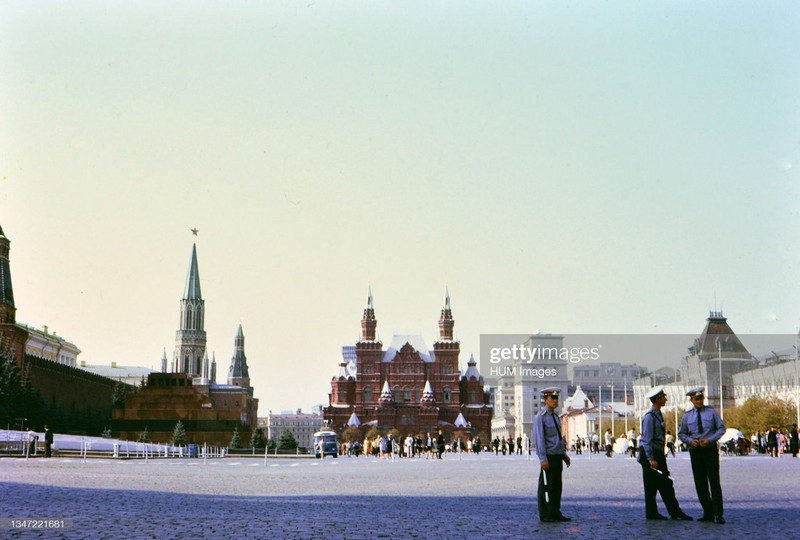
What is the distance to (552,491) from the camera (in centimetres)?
1177

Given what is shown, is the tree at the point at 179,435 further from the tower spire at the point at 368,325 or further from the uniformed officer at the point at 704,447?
the uniformed officer at the point at 704,447

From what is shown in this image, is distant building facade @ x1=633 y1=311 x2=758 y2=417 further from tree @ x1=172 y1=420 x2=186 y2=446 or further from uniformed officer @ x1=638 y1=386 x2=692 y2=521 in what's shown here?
uniformed officer @ x1=638 y1=386 x2=692 y2=521


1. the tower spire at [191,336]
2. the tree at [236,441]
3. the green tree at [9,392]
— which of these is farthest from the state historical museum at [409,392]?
the green tree at [9,392]

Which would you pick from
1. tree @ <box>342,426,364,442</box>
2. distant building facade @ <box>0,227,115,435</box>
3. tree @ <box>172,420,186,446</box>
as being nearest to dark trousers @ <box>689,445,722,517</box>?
distant building facade @ <box>0,227,115,435</box>

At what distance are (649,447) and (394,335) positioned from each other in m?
158

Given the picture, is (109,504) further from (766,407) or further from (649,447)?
(766,407)

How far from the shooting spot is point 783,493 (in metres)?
17.4

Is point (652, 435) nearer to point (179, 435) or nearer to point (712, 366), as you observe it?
point (179, 435)

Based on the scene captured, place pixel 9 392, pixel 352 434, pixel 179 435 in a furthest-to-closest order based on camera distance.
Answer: pixel 352 434, pixel 179 435, pixel 9 392

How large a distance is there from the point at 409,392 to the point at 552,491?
147 meters

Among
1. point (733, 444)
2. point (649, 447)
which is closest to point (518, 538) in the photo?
point (649, 447)

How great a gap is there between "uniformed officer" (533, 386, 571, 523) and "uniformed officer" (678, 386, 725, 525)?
56.1 inches

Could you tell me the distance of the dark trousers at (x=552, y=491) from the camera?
38.4 ft

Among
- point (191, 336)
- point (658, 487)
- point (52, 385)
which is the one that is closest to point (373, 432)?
point (52, 385)
